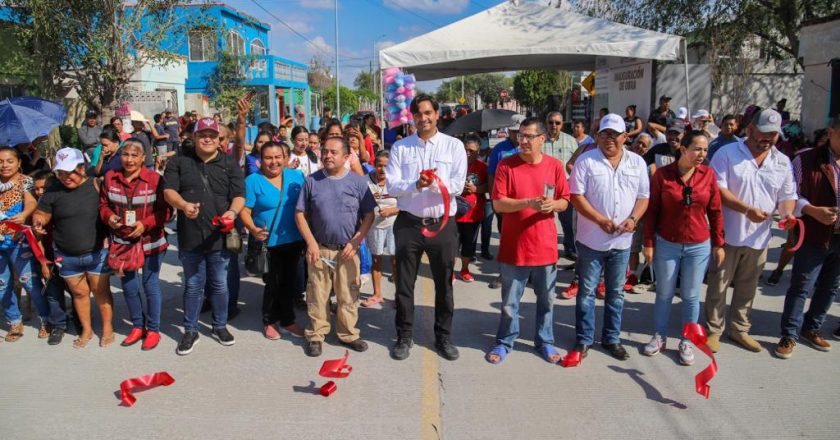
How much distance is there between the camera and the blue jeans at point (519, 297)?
14.1 ft

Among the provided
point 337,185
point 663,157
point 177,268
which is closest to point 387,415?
point 337,185

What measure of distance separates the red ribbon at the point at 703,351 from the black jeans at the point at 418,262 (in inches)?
69.4

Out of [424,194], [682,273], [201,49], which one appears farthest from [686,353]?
[201,49]

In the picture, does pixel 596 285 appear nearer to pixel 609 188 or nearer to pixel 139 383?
pixel 609 188

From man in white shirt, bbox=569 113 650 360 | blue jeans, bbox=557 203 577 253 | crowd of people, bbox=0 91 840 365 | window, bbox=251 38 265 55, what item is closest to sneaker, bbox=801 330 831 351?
crowd of people, bbox=0 91 840 365

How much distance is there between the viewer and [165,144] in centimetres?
1320

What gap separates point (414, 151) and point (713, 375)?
8.43 feet

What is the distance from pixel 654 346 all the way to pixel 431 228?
2.00 m

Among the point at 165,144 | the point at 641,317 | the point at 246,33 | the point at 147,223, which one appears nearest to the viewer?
the point at 147,223

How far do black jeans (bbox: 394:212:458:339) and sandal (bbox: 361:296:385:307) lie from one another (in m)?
1.15

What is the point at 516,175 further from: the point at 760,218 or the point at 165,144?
the point at 165,144

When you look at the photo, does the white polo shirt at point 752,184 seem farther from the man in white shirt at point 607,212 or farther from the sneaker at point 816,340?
the sneaker at point 816,340

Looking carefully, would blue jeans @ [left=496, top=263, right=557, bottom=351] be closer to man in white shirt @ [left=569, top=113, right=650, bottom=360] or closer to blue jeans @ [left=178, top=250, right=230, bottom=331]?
man in white shirt @ [left=569, top=113, right=650, bottom=360]

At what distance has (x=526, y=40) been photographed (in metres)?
10.2
